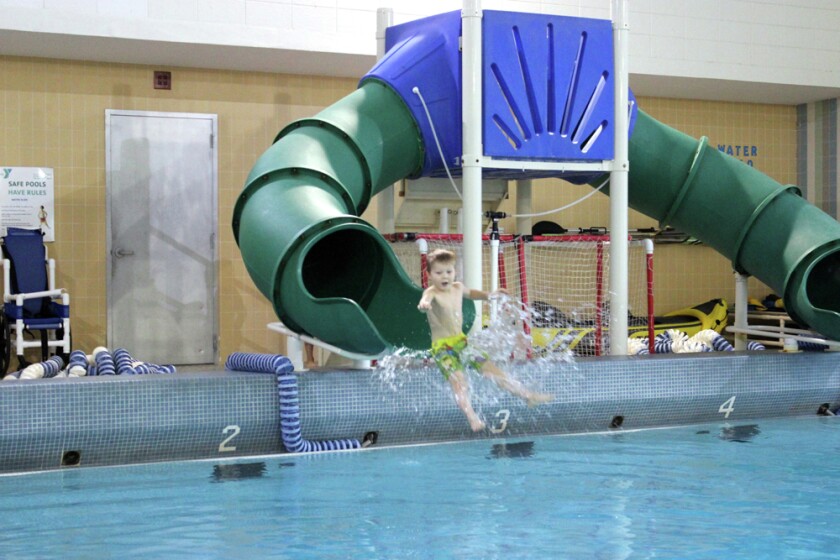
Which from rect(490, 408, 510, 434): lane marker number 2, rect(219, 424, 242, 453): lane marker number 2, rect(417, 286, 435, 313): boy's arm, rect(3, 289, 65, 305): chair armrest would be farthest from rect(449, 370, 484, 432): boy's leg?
rect(3, 289, 65, 305): chair armrest

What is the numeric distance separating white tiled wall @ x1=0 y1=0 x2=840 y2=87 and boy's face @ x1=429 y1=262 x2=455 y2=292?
4.57 m

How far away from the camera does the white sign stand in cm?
975

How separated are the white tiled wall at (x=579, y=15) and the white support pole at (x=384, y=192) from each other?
6.69ft

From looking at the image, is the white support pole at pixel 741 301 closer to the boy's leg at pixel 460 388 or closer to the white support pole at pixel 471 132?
the white support pole at pixel 471 132

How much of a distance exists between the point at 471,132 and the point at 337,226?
4.99ft

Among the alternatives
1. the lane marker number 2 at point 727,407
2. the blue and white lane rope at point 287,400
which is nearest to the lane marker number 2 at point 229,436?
the blue and white lane rope at point 287,400

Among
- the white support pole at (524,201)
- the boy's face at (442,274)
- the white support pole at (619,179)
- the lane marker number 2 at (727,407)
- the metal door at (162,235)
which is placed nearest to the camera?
the boy's face at (442,274)

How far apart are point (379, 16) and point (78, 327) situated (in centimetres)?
455

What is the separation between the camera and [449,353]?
566cm

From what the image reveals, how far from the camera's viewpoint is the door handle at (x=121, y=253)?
10047 mm

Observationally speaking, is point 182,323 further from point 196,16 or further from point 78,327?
point 196,16

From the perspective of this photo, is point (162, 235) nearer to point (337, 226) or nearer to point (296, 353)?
point (296, 353)

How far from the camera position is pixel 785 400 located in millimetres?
6973

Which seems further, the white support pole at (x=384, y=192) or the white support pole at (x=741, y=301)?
the white support pole at (x=741, y=301)
